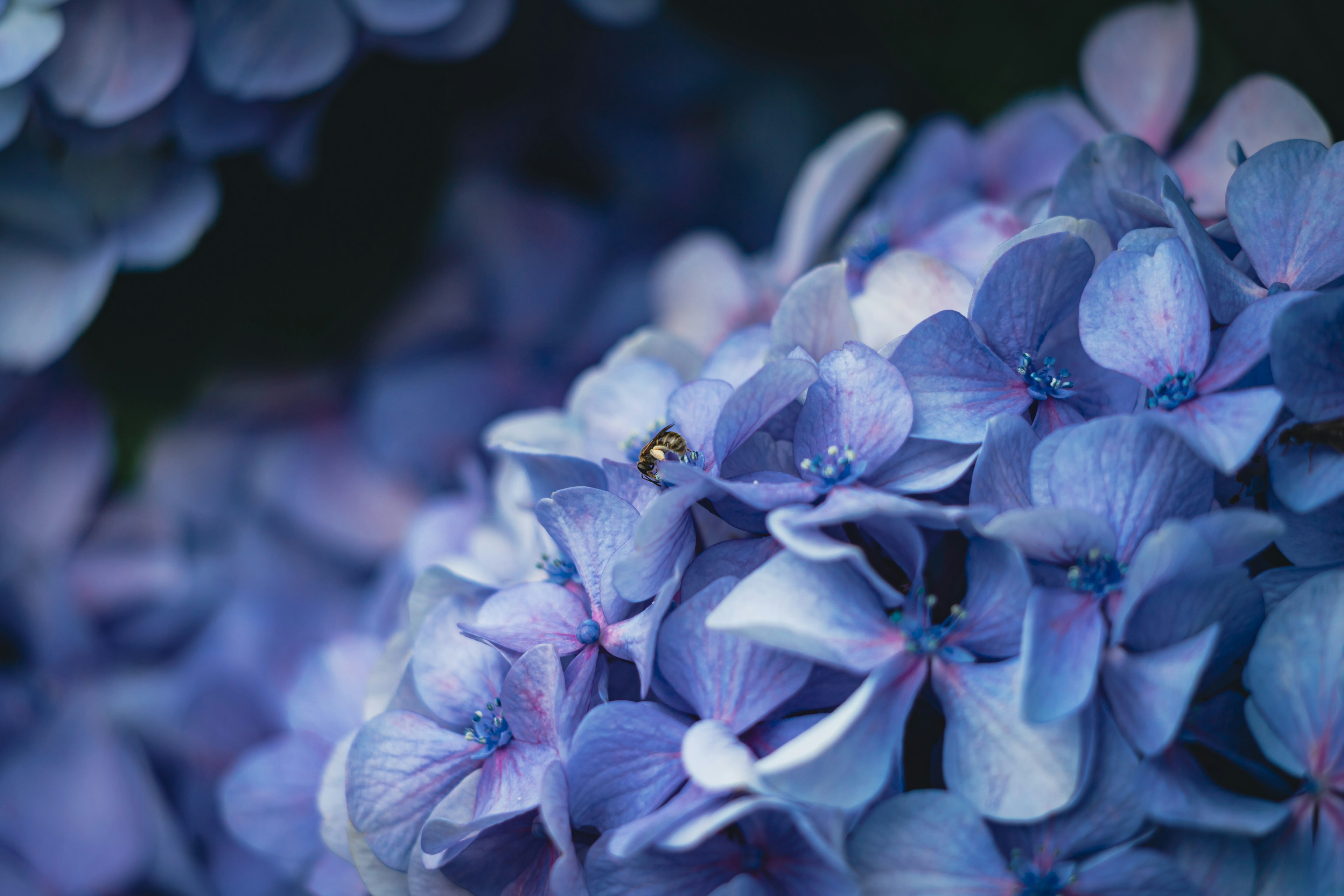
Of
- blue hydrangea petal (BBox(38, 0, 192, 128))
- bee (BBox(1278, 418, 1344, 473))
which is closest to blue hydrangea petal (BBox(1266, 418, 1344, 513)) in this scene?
bee (BBox(1278, 418, 1344, 473))

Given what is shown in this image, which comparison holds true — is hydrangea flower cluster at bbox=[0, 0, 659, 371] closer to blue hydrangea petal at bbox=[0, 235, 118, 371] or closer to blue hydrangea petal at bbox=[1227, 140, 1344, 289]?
blue hydrangea petal at bbox=[0, 235, 118, 371]

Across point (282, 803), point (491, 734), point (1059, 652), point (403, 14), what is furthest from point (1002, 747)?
point (403, 14)

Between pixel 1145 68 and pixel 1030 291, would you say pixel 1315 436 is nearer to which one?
pixel 1030 291

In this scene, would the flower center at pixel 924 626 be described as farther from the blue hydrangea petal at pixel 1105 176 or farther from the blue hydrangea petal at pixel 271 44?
the blue hydrangea petal at pixel 271 44

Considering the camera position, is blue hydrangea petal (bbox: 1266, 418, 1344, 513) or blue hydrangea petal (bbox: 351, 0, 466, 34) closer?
blue hydrangea petal (bbox: 1266, 418, 1344, 513)

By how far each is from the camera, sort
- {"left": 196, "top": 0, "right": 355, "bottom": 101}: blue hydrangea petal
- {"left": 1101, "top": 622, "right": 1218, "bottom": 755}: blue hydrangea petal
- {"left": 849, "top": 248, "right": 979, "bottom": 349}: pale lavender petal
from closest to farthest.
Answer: {"left": 1101, "top": 622, "right": 1218, "bottom": 755}: blue hydrangea petal
{"left": 849, "top": 248, "right": 979, "bottom": 349}: pale lavender petal
{"left": 196, "top": 0, "right": 355, "bottom": 101}: blue hydrangea petal

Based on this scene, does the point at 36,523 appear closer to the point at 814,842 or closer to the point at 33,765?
the point at 33,765
